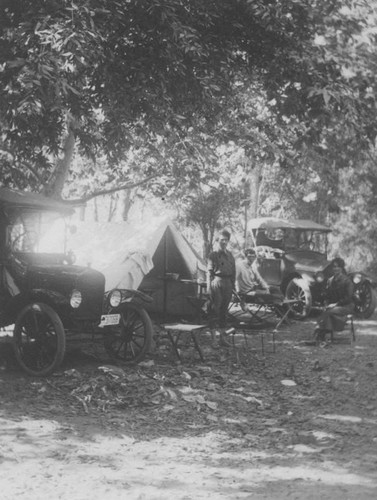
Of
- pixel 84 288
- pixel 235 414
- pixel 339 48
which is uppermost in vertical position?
pixel 339 48

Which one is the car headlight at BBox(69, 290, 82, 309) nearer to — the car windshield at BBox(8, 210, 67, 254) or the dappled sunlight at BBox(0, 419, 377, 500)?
the car windshield at BBox(8, 210, 67, 254)

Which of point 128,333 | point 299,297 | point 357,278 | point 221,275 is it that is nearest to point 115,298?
point 128,333

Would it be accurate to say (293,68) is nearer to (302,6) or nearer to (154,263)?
(302,6)

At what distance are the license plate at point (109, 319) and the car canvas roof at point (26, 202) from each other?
1954 millimetres

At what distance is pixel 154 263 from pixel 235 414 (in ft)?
21.4

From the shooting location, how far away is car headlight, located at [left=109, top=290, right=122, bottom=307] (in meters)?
8.34

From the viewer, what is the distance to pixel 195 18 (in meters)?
7.53

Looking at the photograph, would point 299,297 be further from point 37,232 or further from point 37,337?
point 37,337

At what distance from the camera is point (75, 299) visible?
7941 millimetres

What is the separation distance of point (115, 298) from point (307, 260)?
22.2 feet

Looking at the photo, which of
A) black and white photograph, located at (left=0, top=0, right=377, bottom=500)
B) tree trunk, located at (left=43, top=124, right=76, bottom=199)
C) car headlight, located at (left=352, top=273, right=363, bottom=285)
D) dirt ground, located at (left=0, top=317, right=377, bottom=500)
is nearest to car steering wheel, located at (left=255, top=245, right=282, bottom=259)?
black and white photograph, located at (left=0, top=0, right=377, bottom=500)

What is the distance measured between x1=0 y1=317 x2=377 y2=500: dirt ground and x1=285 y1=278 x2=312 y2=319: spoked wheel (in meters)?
3.67

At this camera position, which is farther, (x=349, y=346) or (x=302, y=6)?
(x=349, y=346)

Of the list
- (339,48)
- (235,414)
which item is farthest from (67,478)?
(339,48)
